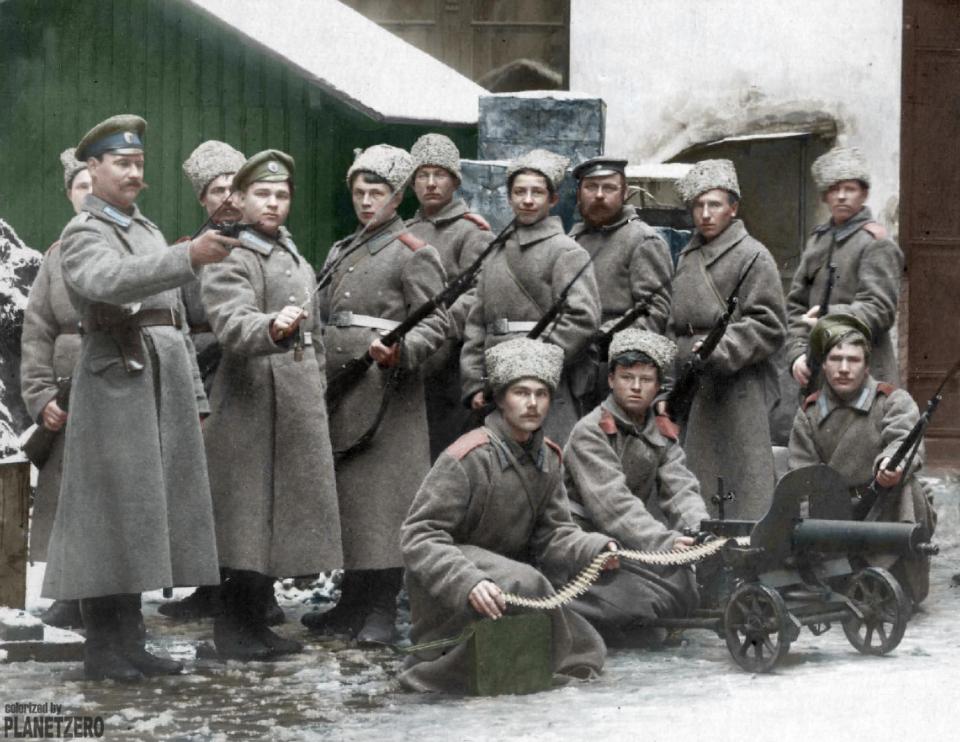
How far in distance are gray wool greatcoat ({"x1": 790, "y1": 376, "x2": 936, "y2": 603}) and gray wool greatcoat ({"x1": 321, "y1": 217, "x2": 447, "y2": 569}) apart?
5.50 feet

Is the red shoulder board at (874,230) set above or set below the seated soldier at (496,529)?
above

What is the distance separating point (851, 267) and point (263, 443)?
3.00 meters

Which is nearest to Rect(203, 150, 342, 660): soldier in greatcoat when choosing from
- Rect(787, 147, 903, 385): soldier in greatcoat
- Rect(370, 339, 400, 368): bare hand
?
Rect(370, 339, 400, 368): bare hand

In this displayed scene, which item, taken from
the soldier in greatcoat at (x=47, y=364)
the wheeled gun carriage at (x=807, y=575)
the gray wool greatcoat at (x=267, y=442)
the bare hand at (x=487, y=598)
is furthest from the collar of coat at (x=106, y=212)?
the wheeled gun carriage at (x=807, y=575)

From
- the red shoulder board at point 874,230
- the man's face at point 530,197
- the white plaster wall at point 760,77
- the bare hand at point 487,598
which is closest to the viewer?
the bare hand at point 487,598

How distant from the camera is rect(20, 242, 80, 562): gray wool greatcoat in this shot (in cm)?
747

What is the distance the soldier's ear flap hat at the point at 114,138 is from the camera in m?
6.54

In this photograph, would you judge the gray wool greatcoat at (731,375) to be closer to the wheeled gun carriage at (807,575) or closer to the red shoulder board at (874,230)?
the red shoulder board at (874,230)

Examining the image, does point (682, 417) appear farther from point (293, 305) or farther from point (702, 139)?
point (702, 139)

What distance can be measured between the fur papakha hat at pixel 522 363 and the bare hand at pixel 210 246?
1023 millimetres

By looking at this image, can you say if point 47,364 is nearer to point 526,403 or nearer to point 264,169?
point 264,169

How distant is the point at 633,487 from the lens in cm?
747

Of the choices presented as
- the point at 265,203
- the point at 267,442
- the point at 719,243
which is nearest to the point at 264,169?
the point at 265,203

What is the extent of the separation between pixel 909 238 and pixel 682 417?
440 cm
